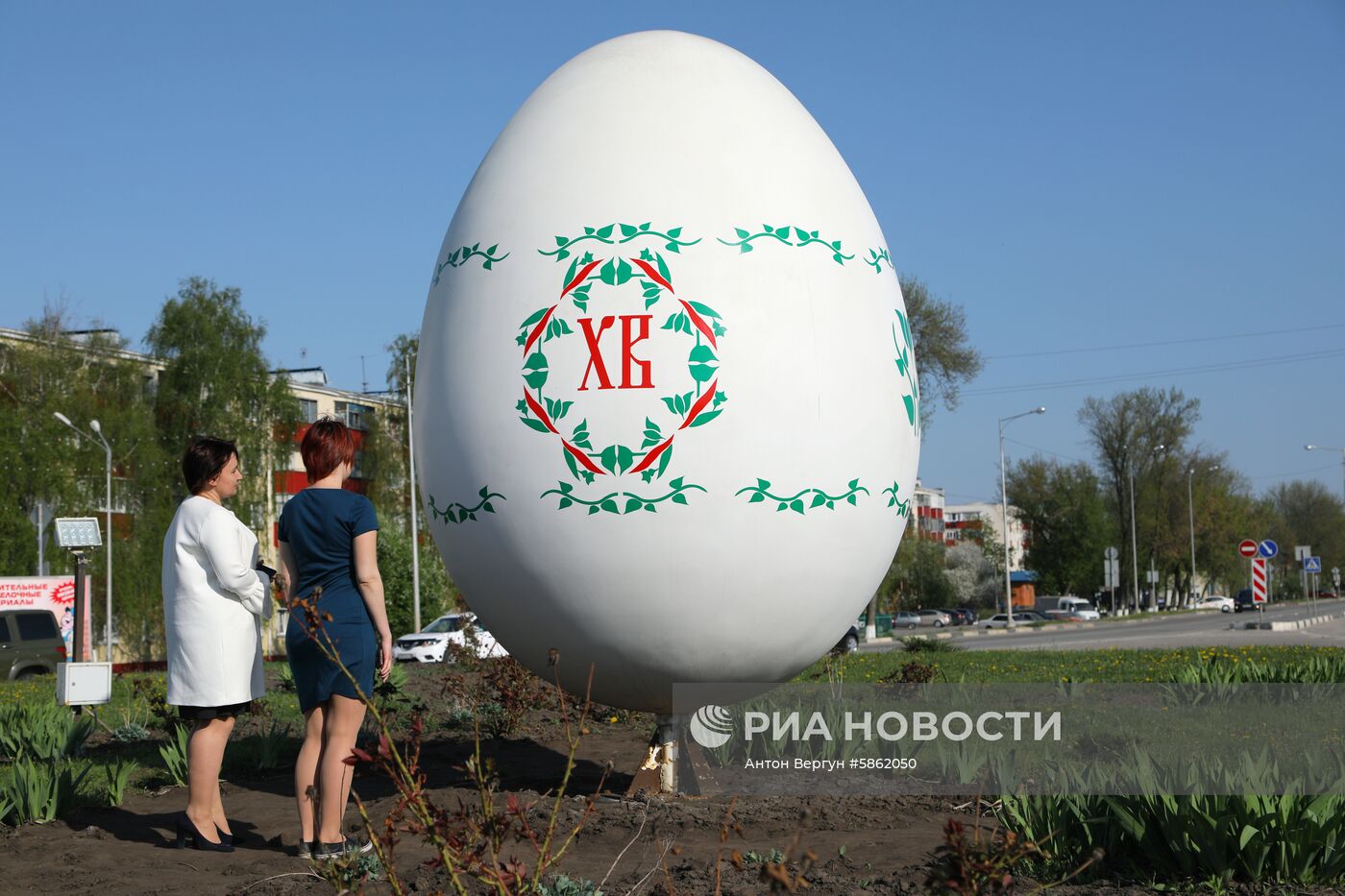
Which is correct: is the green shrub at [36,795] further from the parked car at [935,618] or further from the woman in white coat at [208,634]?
the parked car at [935,618]

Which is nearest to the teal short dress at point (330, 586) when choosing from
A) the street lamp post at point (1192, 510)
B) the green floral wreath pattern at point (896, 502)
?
the green floral wreath pattern at point (896, 502)

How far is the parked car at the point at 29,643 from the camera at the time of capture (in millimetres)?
24031

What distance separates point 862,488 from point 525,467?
1525mm

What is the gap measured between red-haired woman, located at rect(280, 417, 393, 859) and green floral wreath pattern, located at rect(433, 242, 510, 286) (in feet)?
3.85

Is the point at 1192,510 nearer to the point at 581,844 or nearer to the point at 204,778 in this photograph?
the point at 581,844

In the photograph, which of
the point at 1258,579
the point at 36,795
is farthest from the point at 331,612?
the point at 1258,579

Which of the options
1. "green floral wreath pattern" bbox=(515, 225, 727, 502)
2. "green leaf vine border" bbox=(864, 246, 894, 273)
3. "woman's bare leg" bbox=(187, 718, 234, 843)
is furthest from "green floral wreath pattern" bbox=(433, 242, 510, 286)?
"woman's bare leg" bbox=(187, 718, 234, 843)

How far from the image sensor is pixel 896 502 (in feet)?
20.4

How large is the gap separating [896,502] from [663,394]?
1.47 m

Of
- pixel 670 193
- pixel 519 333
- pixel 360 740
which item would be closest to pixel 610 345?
pixel 519 333

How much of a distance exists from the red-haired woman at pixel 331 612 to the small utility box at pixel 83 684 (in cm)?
514

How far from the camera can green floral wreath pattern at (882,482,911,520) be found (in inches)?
239

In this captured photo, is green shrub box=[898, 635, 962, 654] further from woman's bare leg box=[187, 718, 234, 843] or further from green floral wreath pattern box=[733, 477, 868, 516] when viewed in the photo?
woman's bare leg box=[187, 718, 234, 843]

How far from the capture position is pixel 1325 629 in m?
34.6
